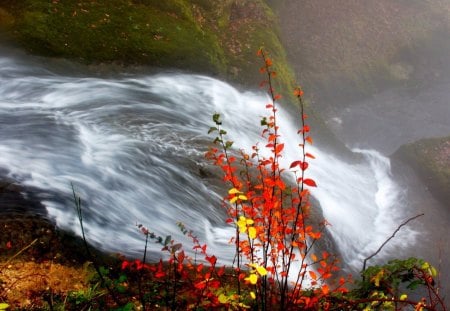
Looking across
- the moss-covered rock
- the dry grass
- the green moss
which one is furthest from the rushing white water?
the moss-covered rock

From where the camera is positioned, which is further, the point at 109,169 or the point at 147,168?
the point at 147,168

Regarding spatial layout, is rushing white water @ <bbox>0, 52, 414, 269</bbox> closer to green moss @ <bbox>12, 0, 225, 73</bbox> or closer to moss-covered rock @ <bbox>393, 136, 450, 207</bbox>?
green moss @ <bbox>12, 0, 225, 73</bbox>

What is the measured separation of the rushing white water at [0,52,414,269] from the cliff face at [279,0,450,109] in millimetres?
9845

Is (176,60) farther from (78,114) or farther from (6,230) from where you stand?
(6,230)

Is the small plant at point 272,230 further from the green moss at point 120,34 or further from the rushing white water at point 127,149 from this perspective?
the green moss at point 120,34

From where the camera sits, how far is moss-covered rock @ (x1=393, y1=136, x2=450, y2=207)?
586 inches

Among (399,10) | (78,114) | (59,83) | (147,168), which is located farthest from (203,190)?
(399,10)

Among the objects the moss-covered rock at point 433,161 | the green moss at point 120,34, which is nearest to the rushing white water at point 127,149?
the green moss at point 120,34

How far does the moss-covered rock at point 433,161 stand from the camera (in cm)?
1488

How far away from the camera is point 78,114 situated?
774 centimetres

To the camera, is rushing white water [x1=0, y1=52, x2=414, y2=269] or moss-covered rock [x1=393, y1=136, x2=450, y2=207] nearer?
rushing white water [x1=0, y1=52, x2=414, y2=269]

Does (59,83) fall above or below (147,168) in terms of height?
above

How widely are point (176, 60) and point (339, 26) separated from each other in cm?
1431

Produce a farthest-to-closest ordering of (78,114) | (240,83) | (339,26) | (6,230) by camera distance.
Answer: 1. (339,26)
2. (240,83)
3. (78,114)
4. (6,230)
